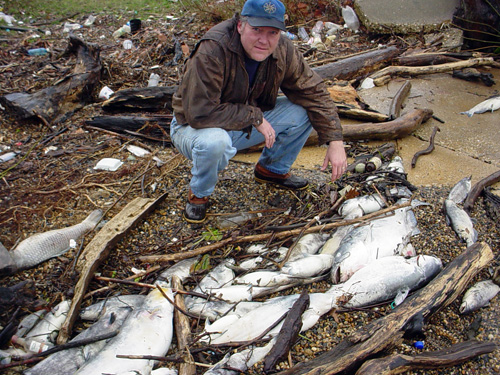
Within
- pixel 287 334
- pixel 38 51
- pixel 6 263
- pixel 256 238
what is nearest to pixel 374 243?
pixel 256 238

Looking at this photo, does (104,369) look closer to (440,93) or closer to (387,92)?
(387,92)

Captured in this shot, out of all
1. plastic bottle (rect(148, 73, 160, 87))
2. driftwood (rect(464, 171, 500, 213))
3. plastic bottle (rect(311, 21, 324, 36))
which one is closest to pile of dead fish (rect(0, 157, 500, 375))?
driftwood (rect(464, 171, 500, 213))

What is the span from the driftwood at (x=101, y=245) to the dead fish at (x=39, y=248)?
21cm

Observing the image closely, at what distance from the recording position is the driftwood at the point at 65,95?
4.36 metres

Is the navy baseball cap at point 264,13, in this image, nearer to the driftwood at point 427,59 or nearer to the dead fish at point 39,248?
the dead fish at point 39,248

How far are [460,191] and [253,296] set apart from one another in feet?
6.68

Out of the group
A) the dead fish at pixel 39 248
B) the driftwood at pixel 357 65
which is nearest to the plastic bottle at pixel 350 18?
the driftwood at pixel 357 65

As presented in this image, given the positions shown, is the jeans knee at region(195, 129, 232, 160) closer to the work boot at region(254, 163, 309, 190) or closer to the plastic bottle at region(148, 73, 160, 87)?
the work boot at region(254, 163, 309, 190)

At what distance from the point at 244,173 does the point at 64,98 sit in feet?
8.35

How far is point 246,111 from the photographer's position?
274 centimetres

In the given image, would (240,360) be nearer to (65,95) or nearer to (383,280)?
(383,280)

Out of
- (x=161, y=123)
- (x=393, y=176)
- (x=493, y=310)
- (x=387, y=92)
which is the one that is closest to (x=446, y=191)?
(x=393, y=176)

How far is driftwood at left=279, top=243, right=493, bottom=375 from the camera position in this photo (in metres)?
1.91

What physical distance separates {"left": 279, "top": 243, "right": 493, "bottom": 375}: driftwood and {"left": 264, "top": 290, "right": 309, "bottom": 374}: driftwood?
0.10m
